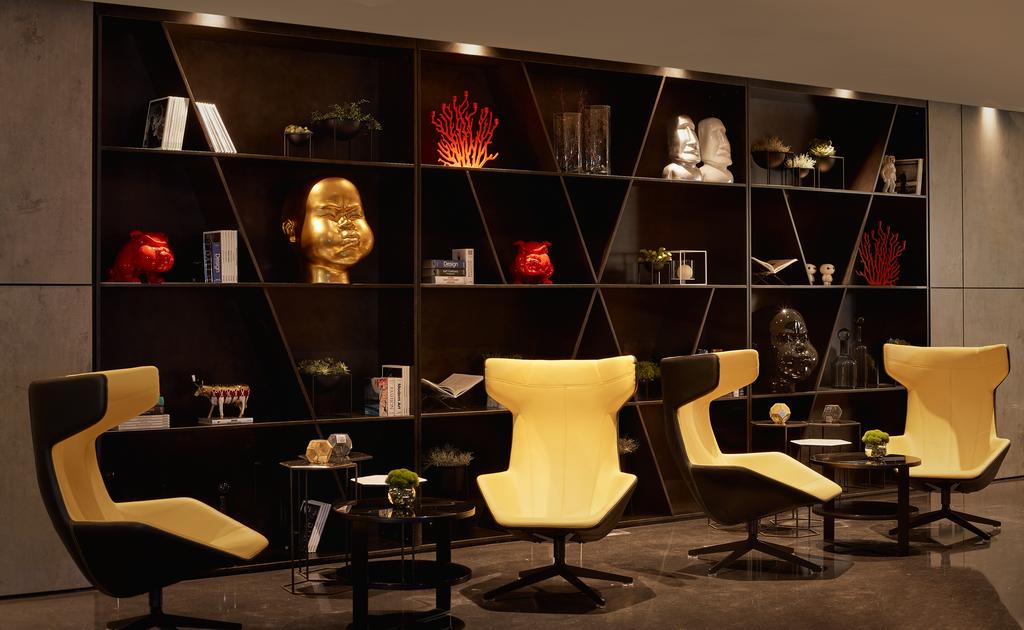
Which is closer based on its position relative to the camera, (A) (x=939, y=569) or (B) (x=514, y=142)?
(A) (x=939, y=569)

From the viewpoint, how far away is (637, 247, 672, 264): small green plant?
6.25m

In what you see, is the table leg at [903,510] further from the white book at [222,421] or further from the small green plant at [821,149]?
the white book at [222,421]

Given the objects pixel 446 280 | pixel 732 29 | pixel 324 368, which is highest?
pixel 732 29

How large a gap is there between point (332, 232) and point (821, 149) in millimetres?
3404

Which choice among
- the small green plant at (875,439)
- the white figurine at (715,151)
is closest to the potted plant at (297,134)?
the white figurine at (715,151)

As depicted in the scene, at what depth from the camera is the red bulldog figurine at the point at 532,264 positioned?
231 inches

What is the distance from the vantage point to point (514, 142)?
20.1 ft

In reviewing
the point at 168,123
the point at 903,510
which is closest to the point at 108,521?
the point at 168,123

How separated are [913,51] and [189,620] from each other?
449 cm

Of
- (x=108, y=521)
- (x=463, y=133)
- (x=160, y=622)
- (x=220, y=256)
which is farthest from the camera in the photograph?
(x=463, y=133)

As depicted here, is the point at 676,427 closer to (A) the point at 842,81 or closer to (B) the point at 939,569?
(B) the point at 939,569

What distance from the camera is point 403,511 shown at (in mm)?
4117

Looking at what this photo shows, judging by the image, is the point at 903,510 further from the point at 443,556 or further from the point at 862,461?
the point at 443,556

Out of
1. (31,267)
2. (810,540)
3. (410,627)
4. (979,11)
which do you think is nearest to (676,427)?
(810,540)
